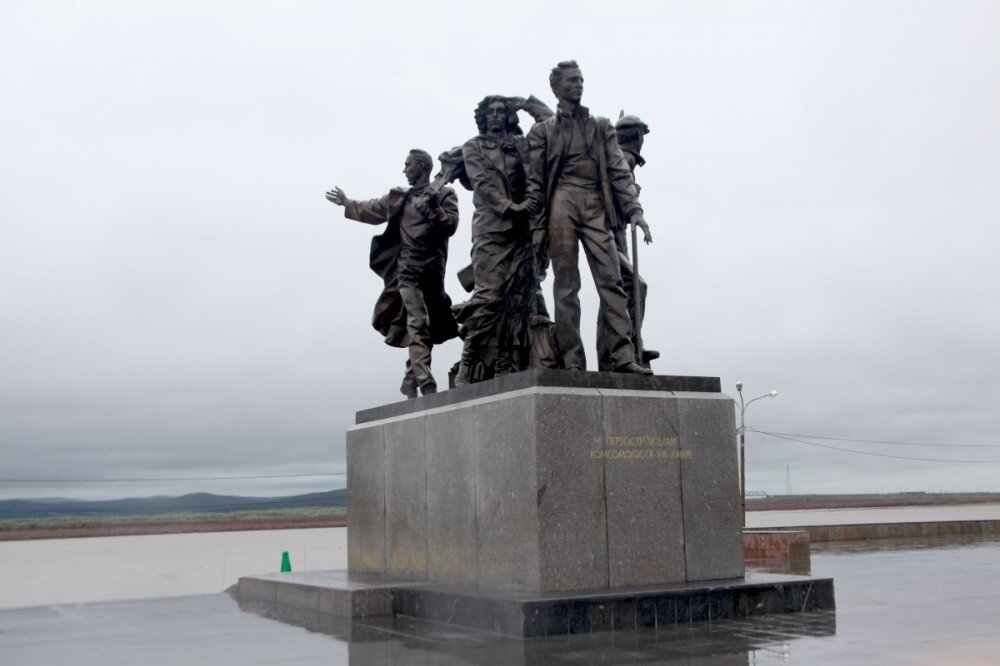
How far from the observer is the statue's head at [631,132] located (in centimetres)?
1209

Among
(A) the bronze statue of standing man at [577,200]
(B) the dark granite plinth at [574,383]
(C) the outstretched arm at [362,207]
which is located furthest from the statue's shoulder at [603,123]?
(C) the outstretched arm at [362,207]

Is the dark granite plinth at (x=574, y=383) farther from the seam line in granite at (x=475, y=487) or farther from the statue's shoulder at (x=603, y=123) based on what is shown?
the statue's shoulder at (x=603, y=123)

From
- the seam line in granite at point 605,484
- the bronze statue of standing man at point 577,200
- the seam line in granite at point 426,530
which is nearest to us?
the seam line in granite at point 605,484

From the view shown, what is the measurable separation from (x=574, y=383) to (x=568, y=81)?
10.4 feet

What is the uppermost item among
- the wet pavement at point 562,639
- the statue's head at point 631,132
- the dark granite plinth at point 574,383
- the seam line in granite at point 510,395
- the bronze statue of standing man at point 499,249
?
the statue's head at point 631,132

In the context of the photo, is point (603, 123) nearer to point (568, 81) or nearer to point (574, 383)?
point (568, 81)

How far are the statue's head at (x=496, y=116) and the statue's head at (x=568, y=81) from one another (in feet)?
4.33

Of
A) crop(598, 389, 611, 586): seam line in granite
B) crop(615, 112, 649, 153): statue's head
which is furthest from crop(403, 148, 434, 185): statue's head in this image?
crop(598, 389, 611, 586): seam line in granite

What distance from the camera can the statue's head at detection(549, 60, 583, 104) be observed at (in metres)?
10.5

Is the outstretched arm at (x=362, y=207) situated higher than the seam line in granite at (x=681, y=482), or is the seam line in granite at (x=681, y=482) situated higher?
the outstretched arm at (x=362, y=207)

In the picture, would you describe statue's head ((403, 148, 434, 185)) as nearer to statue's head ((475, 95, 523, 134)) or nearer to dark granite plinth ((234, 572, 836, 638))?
statue's head ((475, 95, 523, 134))

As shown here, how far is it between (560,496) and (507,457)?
0.69 meters

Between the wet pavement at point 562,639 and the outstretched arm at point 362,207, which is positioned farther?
the outstretched arm at point 362,207

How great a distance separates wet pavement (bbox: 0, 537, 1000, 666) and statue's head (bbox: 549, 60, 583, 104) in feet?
17.3
